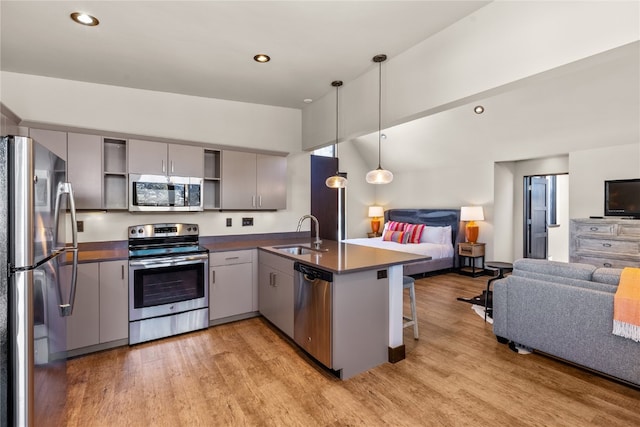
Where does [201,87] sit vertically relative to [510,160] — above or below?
above

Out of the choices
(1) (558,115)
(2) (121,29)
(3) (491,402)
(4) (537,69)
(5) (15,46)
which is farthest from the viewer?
(1) (558,115)

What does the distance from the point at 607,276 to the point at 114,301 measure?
417 centimetres

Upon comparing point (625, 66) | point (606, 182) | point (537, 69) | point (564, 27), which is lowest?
point (606, 182)

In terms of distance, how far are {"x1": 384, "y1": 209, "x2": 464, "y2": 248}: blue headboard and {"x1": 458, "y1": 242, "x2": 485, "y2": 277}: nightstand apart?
30 cm

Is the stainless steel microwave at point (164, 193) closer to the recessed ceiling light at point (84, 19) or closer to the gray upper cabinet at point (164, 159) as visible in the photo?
the gray upper cabinet at point (164, 159)

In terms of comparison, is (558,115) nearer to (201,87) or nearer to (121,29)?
(201,87)

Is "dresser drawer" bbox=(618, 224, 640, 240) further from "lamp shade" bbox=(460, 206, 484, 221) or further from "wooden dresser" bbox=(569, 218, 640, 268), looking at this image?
"lamp shade" bbox=(460, 206, 484, 221)

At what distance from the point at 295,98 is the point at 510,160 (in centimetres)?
423

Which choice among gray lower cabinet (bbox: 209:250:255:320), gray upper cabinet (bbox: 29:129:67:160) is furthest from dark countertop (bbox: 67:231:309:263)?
gray upper cabinet (bbox: 29:129:67:160)

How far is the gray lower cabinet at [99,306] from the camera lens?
9.11ft

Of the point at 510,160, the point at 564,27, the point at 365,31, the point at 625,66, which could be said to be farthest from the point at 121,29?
the point at 510,160

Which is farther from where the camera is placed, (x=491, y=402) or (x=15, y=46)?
(x=15, y=46)

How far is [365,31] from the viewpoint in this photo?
2.49 m

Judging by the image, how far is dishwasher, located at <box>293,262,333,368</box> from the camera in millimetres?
2400
